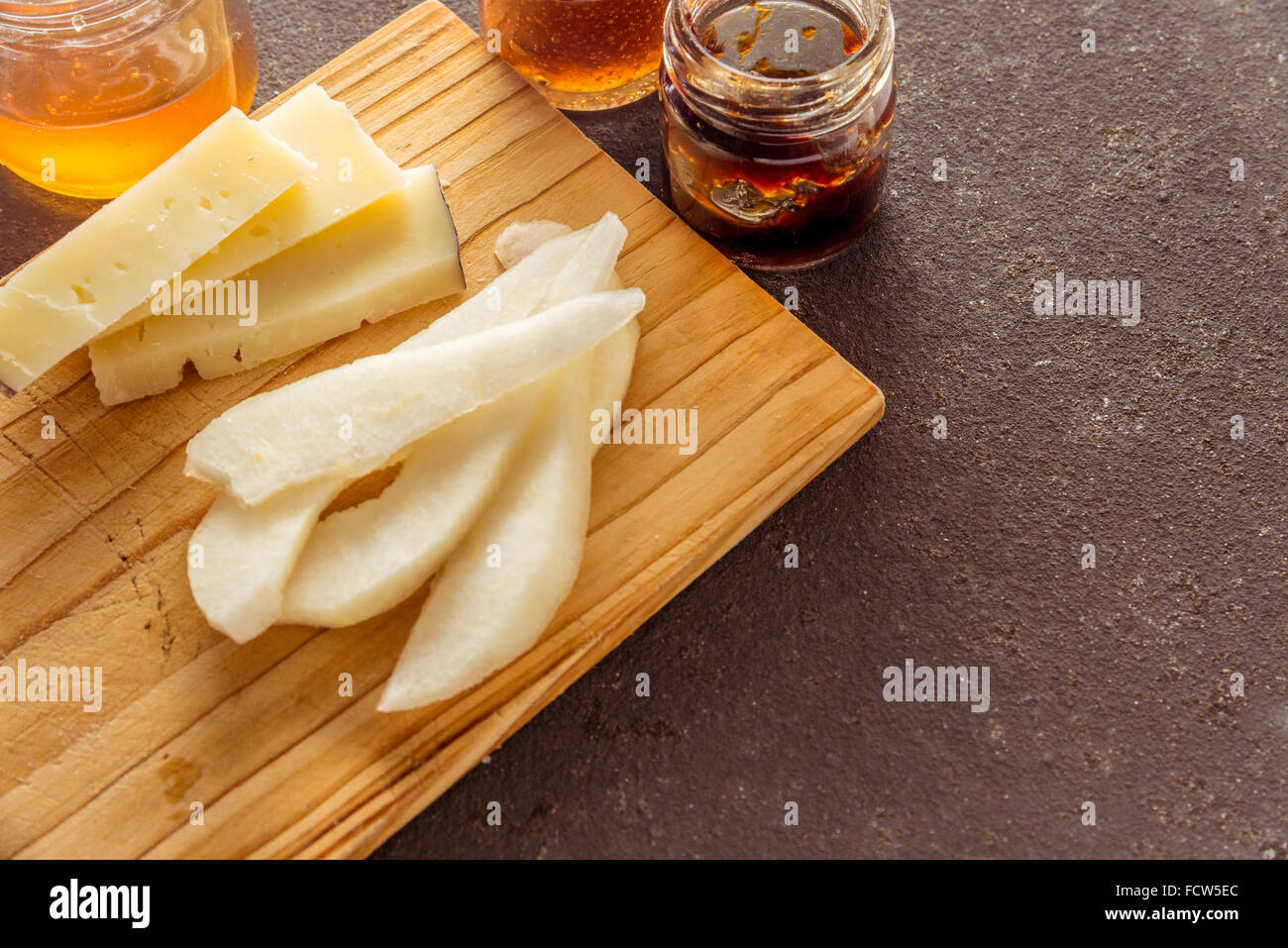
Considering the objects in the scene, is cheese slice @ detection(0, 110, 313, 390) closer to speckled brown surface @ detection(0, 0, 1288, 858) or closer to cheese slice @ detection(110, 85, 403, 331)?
cheese slice @ detection(110, 85, 403, 331)

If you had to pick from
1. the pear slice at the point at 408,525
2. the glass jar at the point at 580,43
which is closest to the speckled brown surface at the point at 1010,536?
the glass jar at the point at 580,43

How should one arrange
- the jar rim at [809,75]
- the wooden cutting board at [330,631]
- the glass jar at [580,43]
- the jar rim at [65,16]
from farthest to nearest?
the glass jar at [580,43] → the jar rim at [65,16] → the jar rim at [809,75] → the wooden cutting board at [330,631]

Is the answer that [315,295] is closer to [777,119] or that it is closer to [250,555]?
[250,555]

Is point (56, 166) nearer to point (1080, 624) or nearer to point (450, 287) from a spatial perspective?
point (450, 287)

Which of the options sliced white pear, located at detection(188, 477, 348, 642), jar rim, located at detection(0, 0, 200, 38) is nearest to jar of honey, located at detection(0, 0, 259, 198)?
jar rim, located at detection(0, 0, 200, 38)

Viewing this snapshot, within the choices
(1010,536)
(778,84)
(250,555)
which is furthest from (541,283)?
(1010,536)

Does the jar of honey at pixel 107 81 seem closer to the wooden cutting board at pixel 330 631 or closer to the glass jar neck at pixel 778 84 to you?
the wooden cutting board at pixel 330 631
